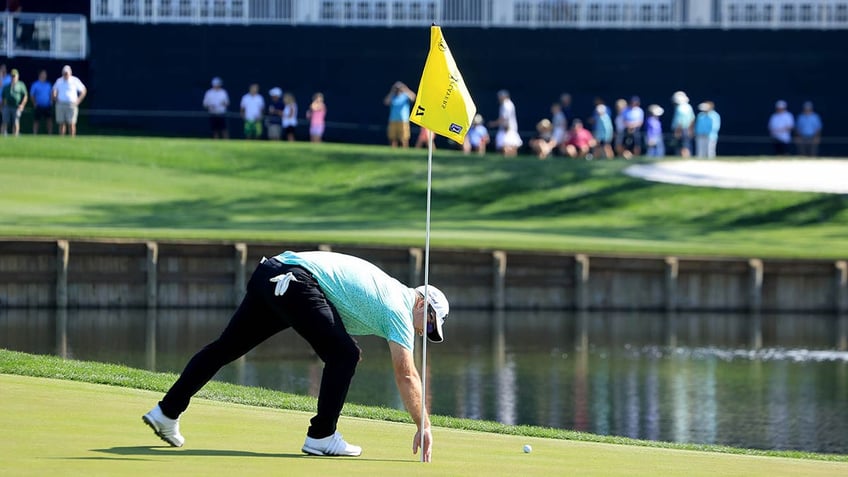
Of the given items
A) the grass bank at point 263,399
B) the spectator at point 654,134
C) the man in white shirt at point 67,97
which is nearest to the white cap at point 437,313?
the grass bank at point 263,399

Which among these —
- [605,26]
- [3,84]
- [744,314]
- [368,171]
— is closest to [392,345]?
[744,314]

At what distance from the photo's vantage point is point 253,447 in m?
10.2

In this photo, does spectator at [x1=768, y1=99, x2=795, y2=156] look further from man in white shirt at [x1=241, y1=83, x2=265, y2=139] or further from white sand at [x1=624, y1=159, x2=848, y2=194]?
man in white shirt at [x1=241, y1=83, x2=265, y2=139]

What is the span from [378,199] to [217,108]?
25.7 ft

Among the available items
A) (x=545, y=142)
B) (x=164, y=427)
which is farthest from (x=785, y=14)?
(x=164, y=427)

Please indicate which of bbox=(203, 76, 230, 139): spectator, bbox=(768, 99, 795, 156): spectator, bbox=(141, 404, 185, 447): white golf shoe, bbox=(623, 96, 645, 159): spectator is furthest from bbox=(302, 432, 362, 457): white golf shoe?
bbox=(768, 99, 795, 156): spectator

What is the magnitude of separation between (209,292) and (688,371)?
8540mm

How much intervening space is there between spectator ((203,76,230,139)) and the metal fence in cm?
310

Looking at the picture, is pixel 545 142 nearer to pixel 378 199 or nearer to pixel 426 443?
pixel 378 199

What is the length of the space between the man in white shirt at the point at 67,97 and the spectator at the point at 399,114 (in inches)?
293

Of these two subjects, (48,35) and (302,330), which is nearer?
(302,330)

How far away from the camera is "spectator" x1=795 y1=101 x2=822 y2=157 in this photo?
44.6 m

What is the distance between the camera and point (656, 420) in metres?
19.0

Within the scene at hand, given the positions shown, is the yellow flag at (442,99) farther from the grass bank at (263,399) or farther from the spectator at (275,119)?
the spectator at (275,119)
